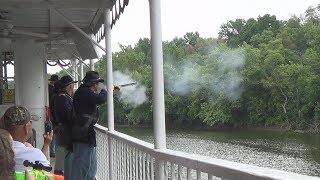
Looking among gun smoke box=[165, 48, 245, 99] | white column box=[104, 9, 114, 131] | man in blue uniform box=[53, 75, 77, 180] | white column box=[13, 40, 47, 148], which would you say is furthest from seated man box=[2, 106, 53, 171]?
gun smoke box=[165, 48, 245, 99]

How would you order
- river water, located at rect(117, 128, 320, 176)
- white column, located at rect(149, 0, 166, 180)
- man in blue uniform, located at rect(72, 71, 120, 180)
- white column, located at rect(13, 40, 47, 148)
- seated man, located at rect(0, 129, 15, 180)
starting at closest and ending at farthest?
seated man, located at rect(0, 129, 15, 180) → white column, located at rect(149, 0, 166, 180) → man in blue uniform, located at rect(72, 71, 120, 180) → white column, located at rect(13, 40, 47, 148) → river water, located at rect(117, 128, 320, 176)

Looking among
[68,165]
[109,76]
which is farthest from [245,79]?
[68,165]

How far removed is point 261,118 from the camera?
203 ft

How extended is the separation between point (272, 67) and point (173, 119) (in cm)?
1417

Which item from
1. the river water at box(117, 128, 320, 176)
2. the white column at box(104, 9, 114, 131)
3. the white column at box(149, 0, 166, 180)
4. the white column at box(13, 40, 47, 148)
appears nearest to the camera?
the white column at box(149, 0, 166, 180)

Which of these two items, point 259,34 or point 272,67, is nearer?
point 272,67

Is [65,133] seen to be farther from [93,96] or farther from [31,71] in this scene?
[31,71]

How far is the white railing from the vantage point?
1.81 meters

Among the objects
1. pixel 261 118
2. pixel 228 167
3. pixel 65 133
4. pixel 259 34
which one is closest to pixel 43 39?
pixel 65 133

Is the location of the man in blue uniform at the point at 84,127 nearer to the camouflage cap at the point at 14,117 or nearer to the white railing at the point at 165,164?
the white railing at the point at 165,164

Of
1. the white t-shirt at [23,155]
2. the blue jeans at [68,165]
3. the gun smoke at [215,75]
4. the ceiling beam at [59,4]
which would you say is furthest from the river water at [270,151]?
the white t-shirt at [23,155]

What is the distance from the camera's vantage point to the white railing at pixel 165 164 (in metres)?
1.81

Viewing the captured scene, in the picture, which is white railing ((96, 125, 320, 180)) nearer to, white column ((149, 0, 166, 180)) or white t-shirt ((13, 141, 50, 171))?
white column ((149, 0, 166, 180))

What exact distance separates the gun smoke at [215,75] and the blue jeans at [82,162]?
5997 centimetres
